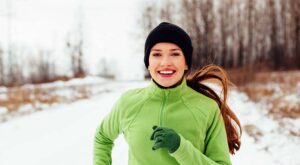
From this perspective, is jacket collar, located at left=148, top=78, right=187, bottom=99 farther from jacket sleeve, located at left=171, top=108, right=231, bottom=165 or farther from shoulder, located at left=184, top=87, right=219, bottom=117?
jacket sleeve, located at left=171, top=108, right=231, bottom=165

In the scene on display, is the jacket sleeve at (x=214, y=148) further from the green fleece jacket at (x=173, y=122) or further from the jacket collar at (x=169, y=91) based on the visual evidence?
the jacket collar at (x=169, y=91)

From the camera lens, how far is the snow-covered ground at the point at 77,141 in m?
5.90

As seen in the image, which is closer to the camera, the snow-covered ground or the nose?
the nose

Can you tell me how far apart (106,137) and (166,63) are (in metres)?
0.58

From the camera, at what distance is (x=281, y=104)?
12.2 metres

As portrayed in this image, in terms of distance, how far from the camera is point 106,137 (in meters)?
2.26

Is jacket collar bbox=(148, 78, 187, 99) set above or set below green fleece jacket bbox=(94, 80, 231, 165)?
above

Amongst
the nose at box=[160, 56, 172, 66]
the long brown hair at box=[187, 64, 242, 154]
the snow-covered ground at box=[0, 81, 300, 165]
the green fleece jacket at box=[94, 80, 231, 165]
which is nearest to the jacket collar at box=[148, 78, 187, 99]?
the green fleece jacket at box=[94, 80, 231, 165]

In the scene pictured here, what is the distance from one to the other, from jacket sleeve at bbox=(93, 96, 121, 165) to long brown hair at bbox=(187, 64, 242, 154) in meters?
0.42

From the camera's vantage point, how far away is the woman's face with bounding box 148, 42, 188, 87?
6.34ft

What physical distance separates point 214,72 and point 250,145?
4.69 meters

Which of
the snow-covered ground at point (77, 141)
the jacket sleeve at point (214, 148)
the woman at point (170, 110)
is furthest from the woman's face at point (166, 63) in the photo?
the snow-covered ground at point (77, 141)

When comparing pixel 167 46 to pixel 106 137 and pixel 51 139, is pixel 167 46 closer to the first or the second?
pixel 106 137

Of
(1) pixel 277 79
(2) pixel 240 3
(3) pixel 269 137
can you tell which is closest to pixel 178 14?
(2) pixel 240 3
